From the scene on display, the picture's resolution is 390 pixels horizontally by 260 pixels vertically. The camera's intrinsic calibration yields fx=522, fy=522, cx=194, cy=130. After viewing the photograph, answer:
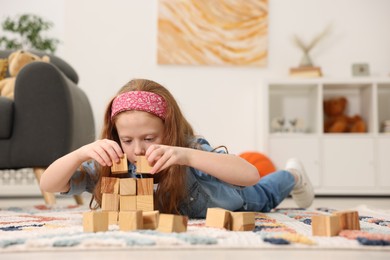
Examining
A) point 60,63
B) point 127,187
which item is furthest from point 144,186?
point 60,63

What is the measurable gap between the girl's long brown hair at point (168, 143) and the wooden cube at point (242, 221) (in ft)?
Answer: 0.78

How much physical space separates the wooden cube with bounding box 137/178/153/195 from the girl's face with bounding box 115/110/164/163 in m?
0.11

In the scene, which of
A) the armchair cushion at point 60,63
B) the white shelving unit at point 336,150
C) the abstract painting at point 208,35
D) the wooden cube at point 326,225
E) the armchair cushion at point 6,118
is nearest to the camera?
the wooden cube at point 326,225

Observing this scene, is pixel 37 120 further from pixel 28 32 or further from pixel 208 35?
pixel 208 35

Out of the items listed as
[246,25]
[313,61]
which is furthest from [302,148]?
[246,25]

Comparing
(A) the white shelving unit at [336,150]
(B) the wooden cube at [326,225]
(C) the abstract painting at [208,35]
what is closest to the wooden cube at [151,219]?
(B) the wooden cube at [326,225]

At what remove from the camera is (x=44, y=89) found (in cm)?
216

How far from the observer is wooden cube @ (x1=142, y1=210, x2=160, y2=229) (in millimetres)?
1054

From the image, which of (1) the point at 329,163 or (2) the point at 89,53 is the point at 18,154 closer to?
(2) the point at 89,53

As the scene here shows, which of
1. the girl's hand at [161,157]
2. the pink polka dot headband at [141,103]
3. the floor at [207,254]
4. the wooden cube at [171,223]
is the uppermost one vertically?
the pink polka dot headband at [141,103]

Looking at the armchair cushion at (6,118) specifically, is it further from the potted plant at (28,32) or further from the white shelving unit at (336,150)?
the white shelving unit at (336,150)

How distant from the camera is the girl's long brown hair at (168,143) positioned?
1305 millimetres

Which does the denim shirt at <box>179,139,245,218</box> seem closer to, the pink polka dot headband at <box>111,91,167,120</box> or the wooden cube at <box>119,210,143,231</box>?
the pink polka dot headband at <box>111,91,167,120</box>

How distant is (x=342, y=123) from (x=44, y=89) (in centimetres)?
222
